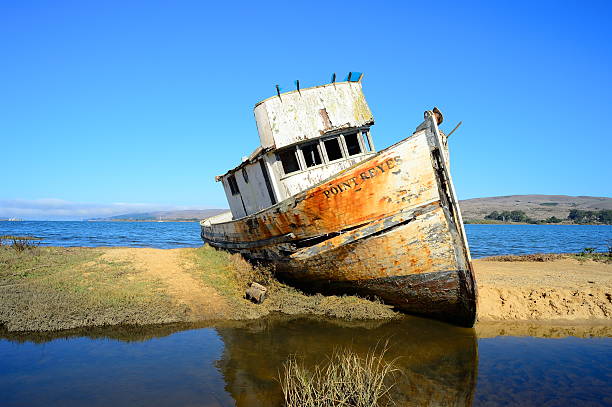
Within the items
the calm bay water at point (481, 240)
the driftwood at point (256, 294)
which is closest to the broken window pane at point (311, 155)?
the driftwood at point (256, 294)

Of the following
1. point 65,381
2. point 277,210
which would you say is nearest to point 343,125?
point 277,210

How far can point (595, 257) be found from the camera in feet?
40.4

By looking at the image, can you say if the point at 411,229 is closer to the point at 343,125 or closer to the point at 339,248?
the point at 339,248

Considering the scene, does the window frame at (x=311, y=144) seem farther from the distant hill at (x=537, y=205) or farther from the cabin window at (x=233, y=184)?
the distant hill at (x=537, y=205)

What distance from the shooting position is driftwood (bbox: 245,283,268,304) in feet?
25.1

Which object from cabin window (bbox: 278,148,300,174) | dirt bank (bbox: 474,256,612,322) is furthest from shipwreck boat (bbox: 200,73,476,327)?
dirt bank (bbox: 474,256,612,322)

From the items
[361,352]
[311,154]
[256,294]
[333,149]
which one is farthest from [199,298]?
[333,149]

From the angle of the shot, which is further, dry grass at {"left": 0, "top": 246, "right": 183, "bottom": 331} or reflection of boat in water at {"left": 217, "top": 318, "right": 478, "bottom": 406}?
dry grass at {"left": 0, "top": 246, "right": 183, "bottom": 331}

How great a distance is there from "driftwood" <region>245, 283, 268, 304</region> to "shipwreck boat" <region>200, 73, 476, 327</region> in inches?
29.0

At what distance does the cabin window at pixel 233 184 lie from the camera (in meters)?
11.7

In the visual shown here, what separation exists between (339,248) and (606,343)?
4482 millimetres

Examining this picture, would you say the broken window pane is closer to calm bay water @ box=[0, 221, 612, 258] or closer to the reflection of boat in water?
the reflection of boat in water

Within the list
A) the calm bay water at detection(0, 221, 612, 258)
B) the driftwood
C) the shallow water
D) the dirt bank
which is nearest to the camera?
the shallow water

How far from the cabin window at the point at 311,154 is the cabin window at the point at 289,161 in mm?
265
